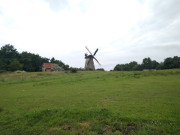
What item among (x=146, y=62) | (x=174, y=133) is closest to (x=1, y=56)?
(x=174, y=133)

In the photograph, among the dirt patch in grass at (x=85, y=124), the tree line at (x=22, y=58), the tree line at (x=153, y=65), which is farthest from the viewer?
the tree line at (x=153, y=65)

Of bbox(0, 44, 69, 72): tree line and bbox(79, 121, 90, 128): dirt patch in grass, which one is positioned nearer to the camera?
bbox(79, 121, 90, 128): dirt patch in grass

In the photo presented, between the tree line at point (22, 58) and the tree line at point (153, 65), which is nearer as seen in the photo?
the tree line at point (22, 58)

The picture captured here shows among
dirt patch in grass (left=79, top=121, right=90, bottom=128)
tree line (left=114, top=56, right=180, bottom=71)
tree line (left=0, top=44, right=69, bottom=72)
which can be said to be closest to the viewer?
dirt patch in grass (left=79, top=121, right=90, bottom=128)

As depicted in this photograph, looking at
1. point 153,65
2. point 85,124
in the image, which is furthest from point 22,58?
point 153,65

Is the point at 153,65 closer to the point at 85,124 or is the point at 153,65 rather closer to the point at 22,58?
the point at 22,58

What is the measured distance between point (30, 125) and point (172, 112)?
6.13 m

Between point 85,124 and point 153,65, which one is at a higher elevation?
point 153,65

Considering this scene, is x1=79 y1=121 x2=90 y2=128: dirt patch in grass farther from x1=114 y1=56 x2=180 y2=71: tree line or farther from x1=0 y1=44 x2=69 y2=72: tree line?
x1=114 y1=56 x2=180 y2=71: tree line

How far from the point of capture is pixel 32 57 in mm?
69875

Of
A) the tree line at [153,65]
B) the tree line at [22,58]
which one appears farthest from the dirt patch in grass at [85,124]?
the tree line at [153,65]

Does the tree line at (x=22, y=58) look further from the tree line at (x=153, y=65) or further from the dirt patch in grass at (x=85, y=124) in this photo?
the dirt patch in grass at (x=85, y=124)

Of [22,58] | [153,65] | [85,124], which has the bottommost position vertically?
[85,124]

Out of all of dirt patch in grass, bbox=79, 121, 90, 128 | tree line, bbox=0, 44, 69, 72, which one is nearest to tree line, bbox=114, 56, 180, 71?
tree line, bbox=0, 44, 69, 72
